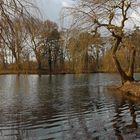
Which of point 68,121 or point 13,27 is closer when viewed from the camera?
point 13,27

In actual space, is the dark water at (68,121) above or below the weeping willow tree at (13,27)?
below

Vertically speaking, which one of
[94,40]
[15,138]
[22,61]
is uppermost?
[94,40]

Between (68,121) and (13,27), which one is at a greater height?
(13,27)

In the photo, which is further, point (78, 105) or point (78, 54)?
point (78, 54)

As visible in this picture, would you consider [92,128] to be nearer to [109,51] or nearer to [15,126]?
[15,126]

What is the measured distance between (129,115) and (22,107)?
18.9ft

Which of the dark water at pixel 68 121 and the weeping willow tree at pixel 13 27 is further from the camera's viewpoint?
the dark water at pixel 68 121

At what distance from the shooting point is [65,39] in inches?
1191

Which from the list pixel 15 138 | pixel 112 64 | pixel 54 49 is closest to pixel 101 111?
pixel 15 138

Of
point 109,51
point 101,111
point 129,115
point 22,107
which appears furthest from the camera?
point 109,51

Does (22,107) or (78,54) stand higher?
(78,54)

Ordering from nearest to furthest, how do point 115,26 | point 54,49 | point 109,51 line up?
point 115,26 → point 109,51 → point 54,49

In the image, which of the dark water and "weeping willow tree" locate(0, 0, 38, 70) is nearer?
"weeping willow tree" locate(0, 0, 38, 70)

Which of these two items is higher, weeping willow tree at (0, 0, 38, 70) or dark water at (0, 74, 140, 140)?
weeping willow tree at (0, 0, 38, 70)
